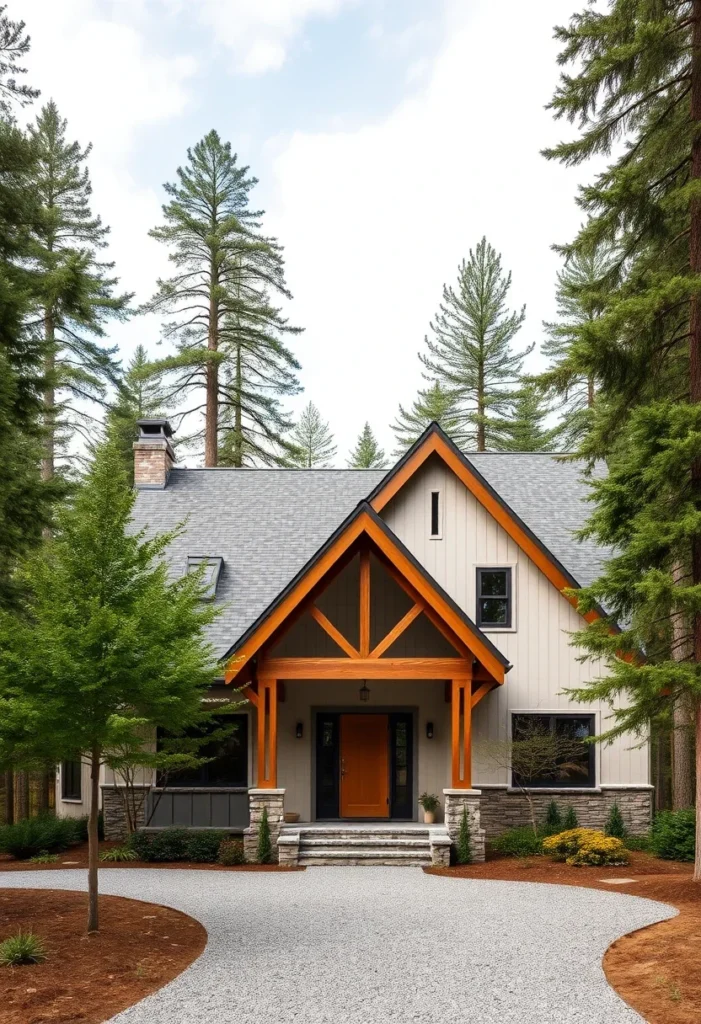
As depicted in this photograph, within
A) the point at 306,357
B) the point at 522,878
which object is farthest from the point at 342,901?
the point at 306,357

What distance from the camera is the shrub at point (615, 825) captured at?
15844mm

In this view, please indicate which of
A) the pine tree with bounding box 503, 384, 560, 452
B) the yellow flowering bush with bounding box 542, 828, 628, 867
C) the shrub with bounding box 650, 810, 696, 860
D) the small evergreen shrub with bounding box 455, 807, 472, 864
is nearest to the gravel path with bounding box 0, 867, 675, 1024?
the small evergreen shrub with bounding box 455, 807, 472, 864

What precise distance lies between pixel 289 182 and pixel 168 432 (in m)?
6.80

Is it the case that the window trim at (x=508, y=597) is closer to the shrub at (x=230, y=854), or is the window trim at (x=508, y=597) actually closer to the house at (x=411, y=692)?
the house at (x=411, y=692)

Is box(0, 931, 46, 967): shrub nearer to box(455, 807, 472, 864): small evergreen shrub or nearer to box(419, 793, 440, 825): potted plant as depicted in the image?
box(455, 807, 472, 864): small evergreen shrub

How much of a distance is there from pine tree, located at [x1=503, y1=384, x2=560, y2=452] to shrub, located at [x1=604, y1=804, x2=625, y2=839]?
18.1 meters

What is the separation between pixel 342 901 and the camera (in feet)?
36.5

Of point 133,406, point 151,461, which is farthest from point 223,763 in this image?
point 133,406

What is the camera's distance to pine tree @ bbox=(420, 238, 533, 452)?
3325cm

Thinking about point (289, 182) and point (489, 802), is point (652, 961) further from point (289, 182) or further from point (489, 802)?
point (289, 182)

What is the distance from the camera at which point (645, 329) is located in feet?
39.0

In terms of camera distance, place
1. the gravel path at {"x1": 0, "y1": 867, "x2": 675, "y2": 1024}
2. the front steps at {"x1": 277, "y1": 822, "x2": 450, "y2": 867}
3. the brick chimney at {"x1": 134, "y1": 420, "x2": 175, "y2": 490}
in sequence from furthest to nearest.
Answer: the brick chimney at {"x1": 134, "y1": 420, "x2": 175, "y2": 490} → the front steps at {"x1": 277, "y1": 822, "x2": 450, "y2": 867} → the gravel path at {"x1": 0, "y1": 867, "x2": 675, "y2": 1024}

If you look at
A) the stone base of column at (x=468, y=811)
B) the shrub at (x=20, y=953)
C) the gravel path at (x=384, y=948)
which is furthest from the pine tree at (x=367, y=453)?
the shrub at (x=20, y=953)

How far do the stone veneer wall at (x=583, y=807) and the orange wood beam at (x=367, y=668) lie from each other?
3.23 meters
